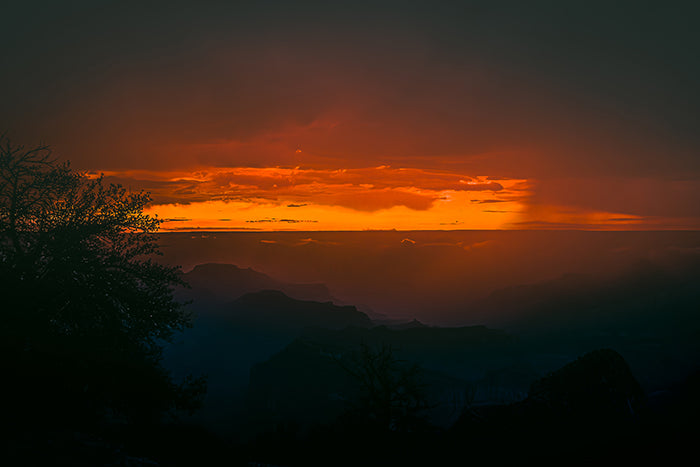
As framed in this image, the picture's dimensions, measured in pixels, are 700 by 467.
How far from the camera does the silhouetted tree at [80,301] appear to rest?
50.2ft

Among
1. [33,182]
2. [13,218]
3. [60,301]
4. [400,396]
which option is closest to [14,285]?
[60,301]

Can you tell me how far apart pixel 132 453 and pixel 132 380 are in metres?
A: 3.77

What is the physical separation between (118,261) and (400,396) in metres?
18.0

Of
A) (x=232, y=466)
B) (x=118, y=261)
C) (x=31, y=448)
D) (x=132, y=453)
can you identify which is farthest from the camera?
(x=118, y=261)

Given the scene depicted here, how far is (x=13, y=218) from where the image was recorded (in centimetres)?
1692

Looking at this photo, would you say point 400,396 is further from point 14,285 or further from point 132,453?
point 14,285

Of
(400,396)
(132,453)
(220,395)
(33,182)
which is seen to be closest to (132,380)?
(132,453)

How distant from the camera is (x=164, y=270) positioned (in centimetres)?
1848

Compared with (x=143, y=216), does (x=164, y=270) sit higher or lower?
lower

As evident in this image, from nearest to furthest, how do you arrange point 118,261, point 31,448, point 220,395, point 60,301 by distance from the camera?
point 31,448, point 60,301, point 118,261, point 220,395

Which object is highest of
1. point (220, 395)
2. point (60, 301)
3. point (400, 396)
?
point (60, 301)

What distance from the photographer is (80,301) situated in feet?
54.7

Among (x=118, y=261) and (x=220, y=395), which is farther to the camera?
(x=220, y=395)

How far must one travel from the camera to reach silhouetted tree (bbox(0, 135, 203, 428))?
1530 centimetres
